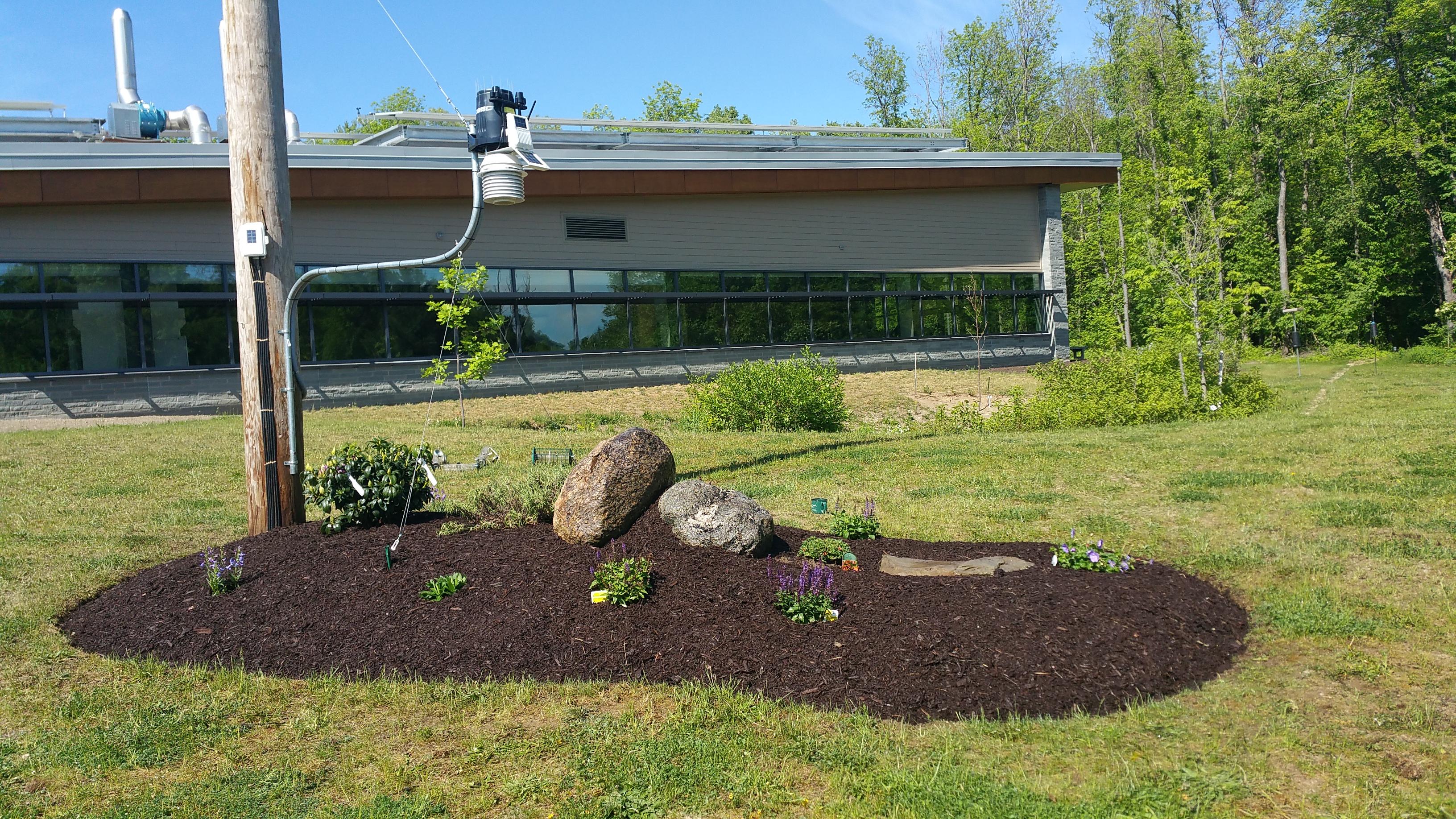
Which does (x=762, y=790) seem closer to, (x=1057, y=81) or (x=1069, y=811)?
(x=1069, y=811)

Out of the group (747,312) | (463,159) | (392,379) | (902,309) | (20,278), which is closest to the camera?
(20,278)

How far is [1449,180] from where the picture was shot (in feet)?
120

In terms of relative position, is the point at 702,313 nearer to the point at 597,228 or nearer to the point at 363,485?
the point at 597,228

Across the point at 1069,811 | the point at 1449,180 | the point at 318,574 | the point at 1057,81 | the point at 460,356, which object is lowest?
the point at 1069,811

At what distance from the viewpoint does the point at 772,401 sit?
1586 centimetres

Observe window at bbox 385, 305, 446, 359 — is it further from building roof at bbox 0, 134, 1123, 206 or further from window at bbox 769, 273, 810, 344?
window at bbox 769, 273, 810, 344

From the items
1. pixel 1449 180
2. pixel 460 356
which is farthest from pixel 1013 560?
pixel 1449 180

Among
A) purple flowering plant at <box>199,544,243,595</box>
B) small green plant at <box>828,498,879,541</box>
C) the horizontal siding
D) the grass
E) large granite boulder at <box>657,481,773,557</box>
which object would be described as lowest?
the grass

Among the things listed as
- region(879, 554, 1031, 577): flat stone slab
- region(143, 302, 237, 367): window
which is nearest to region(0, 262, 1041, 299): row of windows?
region(143, 302, 237, 367): window

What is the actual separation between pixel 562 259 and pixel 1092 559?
18699mm

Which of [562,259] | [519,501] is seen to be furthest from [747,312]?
[519,501]

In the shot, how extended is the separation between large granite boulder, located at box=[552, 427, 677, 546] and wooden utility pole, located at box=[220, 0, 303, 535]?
217 cm

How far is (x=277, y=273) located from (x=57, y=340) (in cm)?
1470

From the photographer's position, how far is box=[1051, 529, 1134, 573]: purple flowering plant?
20.4ft
